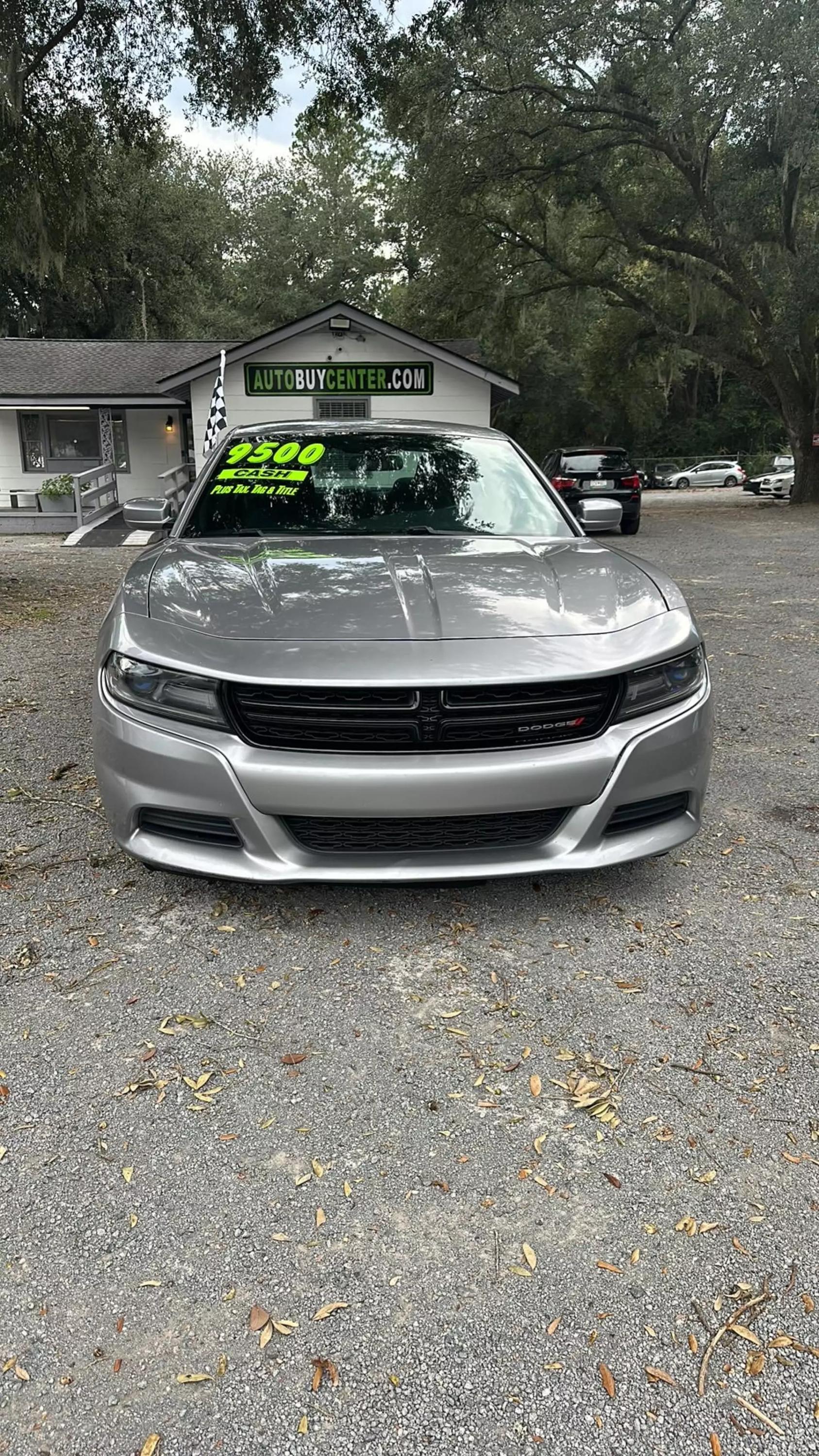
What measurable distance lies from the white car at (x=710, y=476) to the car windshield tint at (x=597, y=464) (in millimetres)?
24338

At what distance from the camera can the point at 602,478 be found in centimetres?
1680

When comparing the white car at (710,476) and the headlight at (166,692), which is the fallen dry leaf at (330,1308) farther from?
the white car at (710,476)

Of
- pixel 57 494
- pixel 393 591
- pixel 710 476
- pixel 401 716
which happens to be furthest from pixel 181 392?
pixel 710 476

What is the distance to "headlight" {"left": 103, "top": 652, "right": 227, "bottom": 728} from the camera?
97.9 inches

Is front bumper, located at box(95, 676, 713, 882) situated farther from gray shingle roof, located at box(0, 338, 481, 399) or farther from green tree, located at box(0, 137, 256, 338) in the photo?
green tree, located at box(0, 137, 256, 338)

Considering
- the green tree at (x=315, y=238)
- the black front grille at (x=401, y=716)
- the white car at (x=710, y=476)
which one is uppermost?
the green tree at (x=315, y=238)

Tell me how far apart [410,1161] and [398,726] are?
105 centimetres

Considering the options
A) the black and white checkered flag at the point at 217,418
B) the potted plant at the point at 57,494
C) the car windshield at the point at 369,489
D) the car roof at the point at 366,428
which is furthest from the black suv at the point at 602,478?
the car windshield at the point at 369,489

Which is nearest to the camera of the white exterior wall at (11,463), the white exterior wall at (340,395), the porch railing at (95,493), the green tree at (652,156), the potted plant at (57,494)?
the green tree at (652,156)

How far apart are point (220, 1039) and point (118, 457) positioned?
72.7 feet

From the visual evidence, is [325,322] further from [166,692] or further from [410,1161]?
[410,1161]

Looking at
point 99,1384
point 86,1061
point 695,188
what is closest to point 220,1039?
point 86,1061

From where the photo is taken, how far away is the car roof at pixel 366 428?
169 inches

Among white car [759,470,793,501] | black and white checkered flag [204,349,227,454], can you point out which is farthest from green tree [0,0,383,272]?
white car [759,470,793,501]
